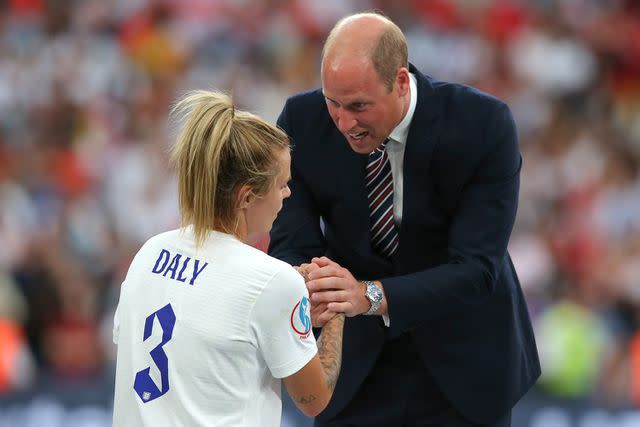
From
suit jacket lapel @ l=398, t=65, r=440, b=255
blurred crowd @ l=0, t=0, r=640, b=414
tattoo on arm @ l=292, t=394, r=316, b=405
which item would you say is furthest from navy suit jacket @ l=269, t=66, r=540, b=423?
blurred crowd @ l=0, t=0, r=640, b=414

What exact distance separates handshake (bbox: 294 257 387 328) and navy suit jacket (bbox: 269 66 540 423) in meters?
0.15

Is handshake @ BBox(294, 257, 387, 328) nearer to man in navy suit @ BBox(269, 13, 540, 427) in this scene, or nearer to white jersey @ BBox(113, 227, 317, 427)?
man in navy suit @ BBox(269, 13, 540, 427)

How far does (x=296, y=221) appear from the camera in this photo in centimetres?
314

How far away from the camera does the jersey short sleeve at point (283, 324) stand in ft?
7.60

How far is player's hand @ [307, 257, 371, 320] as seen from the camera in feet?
9.03

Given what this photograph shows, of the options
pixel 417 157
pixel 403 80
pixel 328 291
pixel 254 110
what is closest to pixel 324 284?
pixel 328 291

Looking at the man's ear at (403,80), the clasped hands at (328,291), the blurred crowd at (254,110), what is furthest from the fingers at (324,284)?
the blurred crowd at (254,110)

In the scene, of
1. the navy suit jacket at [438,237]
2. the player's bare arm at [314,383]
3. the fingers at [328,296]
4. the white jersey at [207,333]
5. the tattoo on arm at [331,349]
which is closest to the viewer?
the white jersey at [207,333]

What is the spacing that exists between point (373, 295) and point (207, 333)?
699 mm

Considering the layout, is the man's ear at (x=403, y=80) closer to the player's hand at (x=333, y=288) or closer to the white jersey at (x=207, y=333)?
the player's hand at (x=333, y=288)

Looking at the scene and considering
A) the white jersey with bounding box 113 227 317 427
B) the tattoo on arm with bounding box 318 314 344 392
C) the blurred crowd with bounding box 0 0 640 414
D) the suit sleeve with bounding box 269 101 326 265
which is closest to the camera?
the white jersey with bounding box 113 227 317 427

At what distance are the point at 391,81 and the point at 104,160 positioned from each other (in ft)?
15.3

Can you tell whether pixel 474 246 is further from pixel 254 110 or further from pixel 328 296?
pixel 254 110

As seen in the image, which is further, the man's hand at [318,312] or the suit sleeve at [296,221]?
the suit sleeve at [296,221]
